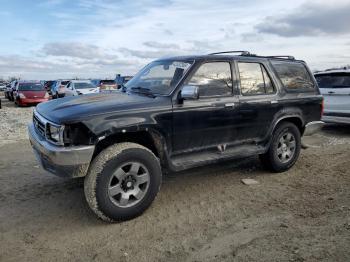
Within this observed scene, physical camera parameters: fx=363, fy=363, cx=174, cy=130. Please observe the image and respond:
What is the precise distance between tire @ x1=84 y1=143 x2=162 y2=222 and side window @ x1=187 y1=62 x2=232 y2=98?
1276mm

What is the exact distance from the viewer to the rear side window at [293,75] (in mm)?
6137

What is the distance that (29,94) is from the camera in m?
21.2

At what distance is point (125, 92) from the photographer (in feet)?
17.7

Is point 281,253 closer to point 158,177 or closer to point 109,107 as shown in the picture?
point 158,177

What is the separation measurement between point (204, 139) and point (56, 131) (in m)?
1.98

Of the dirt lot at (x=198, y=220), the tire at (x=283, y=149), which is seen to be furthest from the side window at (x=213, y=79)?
the dirt lot at (x=198, y=220)

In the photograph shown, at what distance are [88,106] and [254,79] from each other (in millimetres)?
2733

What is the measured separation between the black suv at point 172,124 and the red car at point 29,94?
17.1 metres

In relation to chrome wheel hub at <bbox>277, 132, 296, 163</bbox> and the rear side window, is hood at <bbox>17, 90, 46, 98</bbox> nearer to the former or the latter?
the rear side window

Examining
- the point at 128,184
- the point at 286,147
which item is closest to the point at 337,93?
the point at 286,147

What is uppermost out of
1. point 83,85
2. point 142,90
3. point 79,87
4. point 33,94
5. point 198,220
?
point 142,90

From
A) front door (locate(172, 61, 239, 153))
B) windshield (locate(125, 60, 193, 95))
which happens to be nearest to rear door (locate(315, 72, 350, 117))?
front door (locate(172, 61, 239, 153))

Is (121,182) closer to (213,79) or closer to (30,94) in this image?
(213,79)

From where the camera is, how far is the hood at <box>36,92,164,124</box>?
4.05 meters
